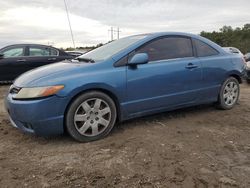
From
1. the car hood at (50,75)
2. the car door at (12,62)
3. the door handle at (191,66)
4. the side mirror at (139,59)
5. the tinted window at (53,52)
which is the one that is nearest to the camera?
the car hood at (50,75)

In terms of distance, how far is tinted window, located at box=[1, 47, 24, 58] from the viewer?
9.60 m

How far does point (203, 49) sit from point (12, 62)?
632 cm

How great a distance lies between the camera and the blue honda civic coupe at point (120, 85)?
12.6 ft

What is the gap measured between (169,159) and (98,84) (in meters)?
1.35

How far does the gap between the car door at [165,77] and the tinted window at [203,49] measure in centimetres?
15

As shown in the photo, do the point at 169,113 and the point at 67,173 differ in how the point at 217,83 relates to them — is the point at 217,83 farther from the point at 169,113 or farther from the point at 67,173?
the point at 67,173

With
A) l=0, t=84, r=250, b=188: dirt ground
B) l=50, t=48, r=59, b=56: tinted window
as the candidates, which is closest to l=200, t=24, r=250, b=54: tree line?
l=50, t=48, r=59, b=56: tinted window

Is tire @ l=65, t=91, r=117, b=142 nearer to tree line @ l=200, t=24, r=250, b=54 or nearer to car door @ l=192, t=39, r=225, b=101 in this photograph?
car door @ l=192, t=39, r=225, b=101

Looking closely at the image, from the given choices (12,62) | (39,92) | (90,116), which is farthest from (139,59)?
(12,62)

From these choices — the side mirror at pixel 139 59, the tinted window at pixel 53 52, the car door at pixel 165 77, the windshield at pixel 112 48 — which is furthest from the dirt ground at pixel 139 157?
the tinted window at pixel 53 52

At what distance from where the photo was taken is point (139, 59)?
4379 mm

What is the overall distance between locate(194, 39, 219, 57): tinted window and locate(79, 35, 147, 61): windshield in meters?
1.02

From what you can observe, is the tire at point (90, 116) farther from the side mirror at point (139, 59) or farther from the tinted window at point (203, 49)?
the tinted window at point (203, 49)

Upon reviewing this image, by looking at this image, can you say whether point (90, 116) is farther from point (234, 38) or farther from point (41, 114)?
point (234, 38)
